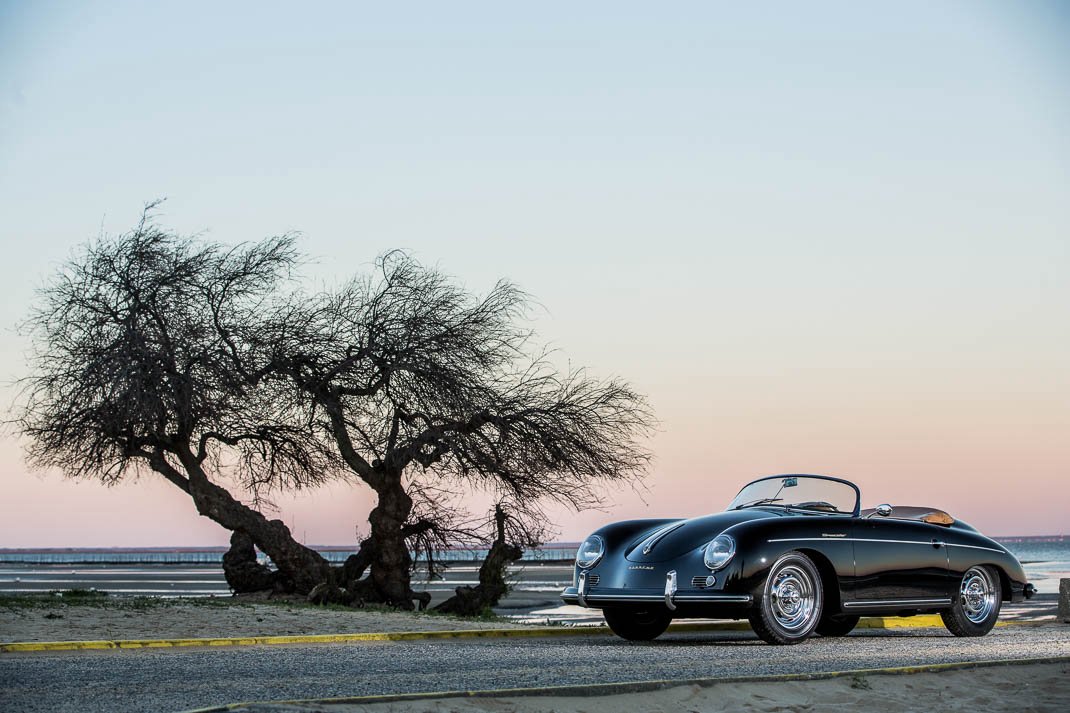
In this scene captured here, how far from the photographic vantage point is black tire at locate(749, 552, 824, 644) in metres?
10.2

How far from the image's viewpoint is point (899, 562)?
36.7 feet

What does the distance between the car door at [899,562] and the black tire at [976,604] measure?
0.45 m

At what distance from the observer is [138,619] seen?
494 inches

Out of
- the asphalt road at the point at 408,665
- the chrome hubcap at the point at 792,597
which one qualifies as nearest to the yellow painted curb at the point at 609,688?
the asphalt road at the point at 408,665

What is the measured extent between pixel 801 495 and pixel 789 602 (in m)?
1.57

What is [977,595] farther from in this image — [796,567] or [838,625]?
[796,567]

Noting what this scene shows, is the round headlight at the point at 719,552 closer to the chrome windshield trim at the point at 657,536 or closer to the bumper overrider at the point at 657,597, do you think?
the bumper overrider at the point at 657,597

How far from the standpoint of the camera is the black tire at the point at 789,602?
33.5 feet

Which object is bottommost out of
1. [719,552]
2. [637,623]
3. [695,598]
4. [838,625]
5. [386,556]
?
[838,625]


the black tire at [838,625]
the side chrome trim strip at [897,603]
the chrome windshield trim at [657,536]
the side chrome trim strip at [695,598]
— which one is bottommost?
the black tire at [838,625]

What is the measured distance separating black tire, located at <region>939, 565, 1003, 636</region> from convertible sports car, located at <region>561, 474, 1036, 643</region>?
0.01m

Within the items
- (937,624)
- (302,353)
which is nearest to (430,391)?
(302,353)

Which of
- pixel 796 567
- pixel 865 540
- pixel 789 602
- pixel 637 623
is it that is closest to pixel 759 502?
pixel 865 540

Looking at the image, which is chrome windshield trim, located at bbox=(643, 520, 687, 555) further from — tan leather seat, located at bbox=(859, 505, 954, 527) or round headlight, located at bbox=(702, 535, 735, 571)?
tan leather seat, located at bbox=(859, 505, 954, 527)
